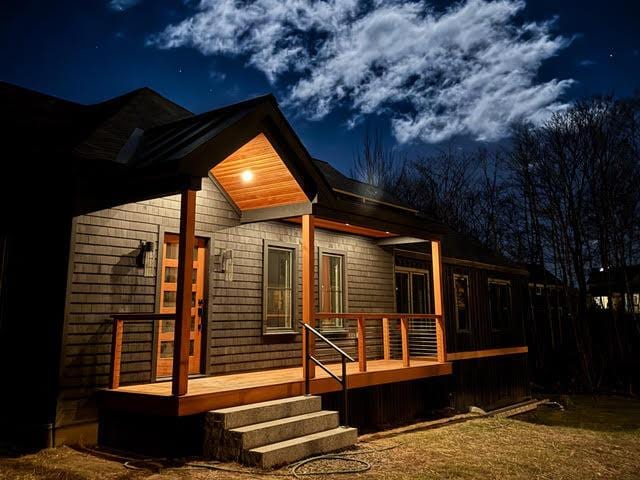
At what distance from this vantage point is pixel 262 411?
5.60 meters

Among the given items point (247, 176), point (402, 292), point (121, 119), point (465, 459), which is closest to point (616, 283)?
point (402, 292)

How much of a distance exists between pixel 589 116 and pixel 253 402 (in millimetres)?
17161

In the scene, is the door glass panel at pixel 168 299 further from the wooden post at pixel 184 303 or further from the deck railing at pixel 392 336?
the deck railing at pixel 392 336

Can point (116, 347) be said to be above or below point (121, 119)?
below

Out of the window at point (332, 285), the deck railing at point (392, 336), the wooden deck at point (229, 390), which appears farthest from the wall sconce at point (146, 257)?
the window at point (332, 285)

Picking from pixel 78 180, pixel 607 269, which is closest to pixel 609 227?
pixel 607 269

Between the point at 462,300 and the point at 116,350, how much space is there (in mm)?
9017

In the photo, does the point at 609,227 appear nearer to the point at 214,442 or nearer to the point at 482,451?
the point at 482,451

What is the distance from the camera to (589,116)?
1819cm

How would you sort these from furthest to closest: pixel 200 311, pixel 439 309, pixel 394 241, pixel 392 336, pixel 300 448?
pixel 392 336 < pixel 394 241 < pixel 439 309 < pixel 200 311 < pixel 300 448

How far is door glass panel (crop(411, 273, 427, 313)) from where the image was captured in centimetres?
1214

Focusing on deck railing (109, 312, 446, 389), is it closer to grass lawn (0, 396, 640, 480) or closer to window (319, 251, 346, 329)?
window (319, 251, 346, 329)

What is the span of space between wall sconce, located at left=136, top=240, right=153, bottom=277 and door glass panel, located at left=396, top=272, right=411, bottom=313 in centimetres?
633

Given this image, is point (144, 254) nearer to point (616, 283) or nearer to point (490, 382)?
point (490, 382)
